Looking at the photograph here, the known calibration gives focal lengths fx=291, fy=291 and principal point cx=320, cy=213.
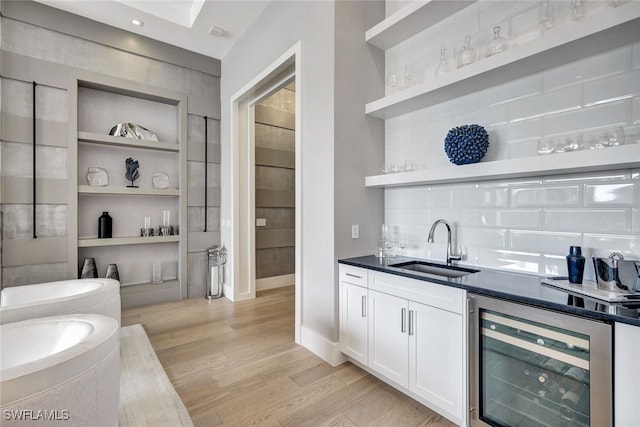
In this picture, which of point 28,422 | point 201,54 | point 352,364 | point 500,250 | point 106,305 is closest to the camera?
point 28,422

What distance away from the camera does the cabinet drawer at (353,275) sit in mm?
2215

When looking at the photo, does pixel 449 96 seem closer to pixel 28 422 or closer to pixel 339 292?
pixel 339 292

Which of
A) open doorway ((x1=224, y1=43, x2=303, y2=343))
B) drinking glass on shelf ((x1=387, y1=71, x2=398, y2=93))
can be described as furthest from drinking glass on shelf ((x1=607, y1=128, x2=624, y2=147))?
open doorway ((x1=224, y1=43, x2=303, y2=343))

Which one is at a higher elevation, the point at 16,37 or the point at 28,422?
the point at 16,37

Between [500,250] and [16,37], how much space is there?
5.06 meters

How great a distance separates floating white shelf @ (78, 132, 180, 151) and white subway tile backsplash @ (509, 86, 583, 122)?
151 inches

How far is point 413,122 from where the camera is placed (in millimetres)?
2520

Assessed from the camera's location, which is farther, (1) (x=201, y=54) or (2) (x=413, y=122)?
(1) (x=201, y=54)

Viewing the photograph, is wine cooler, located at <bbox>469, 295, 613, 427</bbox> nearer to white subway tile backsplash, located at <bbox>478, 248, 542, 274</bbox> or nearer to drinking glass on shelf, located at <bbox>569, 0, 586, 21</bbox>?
white subway tile backsplash, located at <bbox>478, 248, 542, 274</bbox>

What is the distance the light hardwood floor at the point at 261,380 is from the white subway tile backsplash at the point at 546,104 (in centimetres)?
197

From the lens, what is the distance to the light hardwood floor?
5.87ft

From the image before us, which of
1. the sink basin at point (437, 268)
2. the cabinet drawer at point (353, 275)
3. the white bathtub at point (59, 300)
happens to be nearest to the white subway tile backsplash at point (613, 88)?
the sink basin at point (437, 268)

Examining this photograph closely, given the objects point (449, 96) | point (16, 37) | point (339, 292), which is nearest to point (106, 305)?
point (339, 292)

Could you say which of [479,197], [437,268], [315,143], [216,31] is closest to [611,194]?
[479,197]
